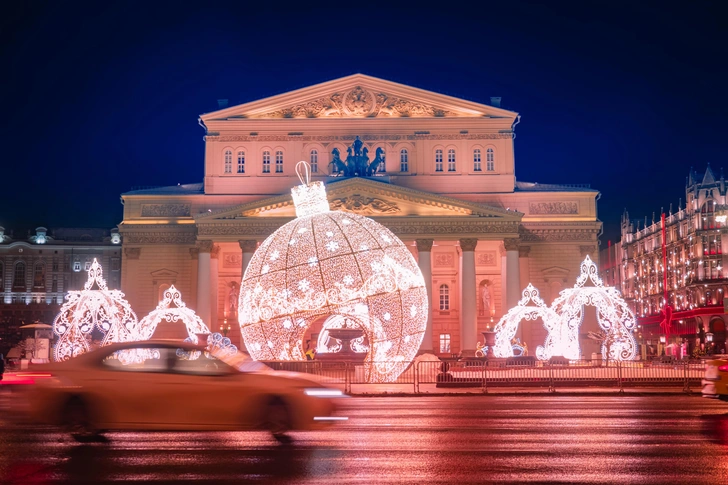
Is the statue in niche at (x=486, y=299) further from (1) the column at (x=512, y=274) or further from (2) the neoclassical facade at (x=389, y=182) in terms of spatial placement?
(1) the column at (x=512, y=274)

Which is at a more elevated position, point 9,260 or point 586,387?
point 9,260

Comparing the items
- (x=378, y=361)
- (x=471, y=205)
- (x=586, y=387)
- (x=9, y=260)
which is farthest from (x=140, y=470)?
(x=9, y=260)

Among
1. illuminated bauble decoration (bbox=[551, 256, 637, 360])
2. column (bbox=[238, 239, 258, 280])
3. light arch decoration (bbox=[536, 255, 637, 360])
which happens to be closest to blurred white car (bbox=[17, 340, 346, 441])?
light arch decoration (bbox=[536, 255, 637, 360])

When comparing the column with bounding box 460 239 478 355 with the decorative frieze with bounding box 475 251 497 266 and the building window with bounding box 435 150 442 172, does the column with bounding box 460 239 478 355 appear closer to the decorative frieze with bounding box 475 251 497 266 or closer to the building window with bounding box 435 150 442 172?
the decorative frieze with bounding box 475 251 497 266

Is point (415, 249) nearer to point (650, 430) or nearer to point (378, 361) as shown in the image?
point (378, 361)

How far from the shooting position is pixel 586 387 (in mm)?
29406

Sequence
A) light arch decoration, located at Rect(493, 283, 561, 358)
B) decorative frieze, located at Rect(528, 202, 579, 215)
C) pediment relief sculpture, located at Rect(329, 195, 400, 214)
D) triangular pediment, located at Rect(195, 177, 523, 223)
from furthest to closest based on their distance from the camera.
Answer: decorative frieze, located at Rect(528, 202, 579, 215)
pediment relief sculpture, located at Rect(329, 195, 400, 214)
triangular pediment, located at Rect(195, 177, 523, 223)
light arch decoration, located at Rect(493, 283, 561, 358)

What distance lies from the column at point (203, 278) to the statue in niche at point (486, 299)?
19.8m

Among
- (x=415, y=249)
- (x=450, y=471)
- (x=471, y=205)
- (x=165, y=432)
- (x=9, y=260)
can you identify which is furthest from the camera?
(x=9, y=260)

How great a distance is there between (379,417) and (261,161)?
45.0 meters

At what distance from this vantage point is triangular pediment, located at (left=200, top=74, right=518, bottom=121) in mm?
59656

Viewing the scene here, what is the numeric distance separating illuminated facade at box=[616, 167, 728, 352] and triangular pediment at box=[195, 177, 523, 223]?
95.6ft

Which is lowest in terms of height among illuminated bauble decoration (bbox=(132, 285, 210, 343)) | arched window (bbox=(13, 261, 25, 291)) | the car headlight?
the car headlight

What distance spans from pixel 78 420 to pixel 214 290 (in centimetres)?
4318
